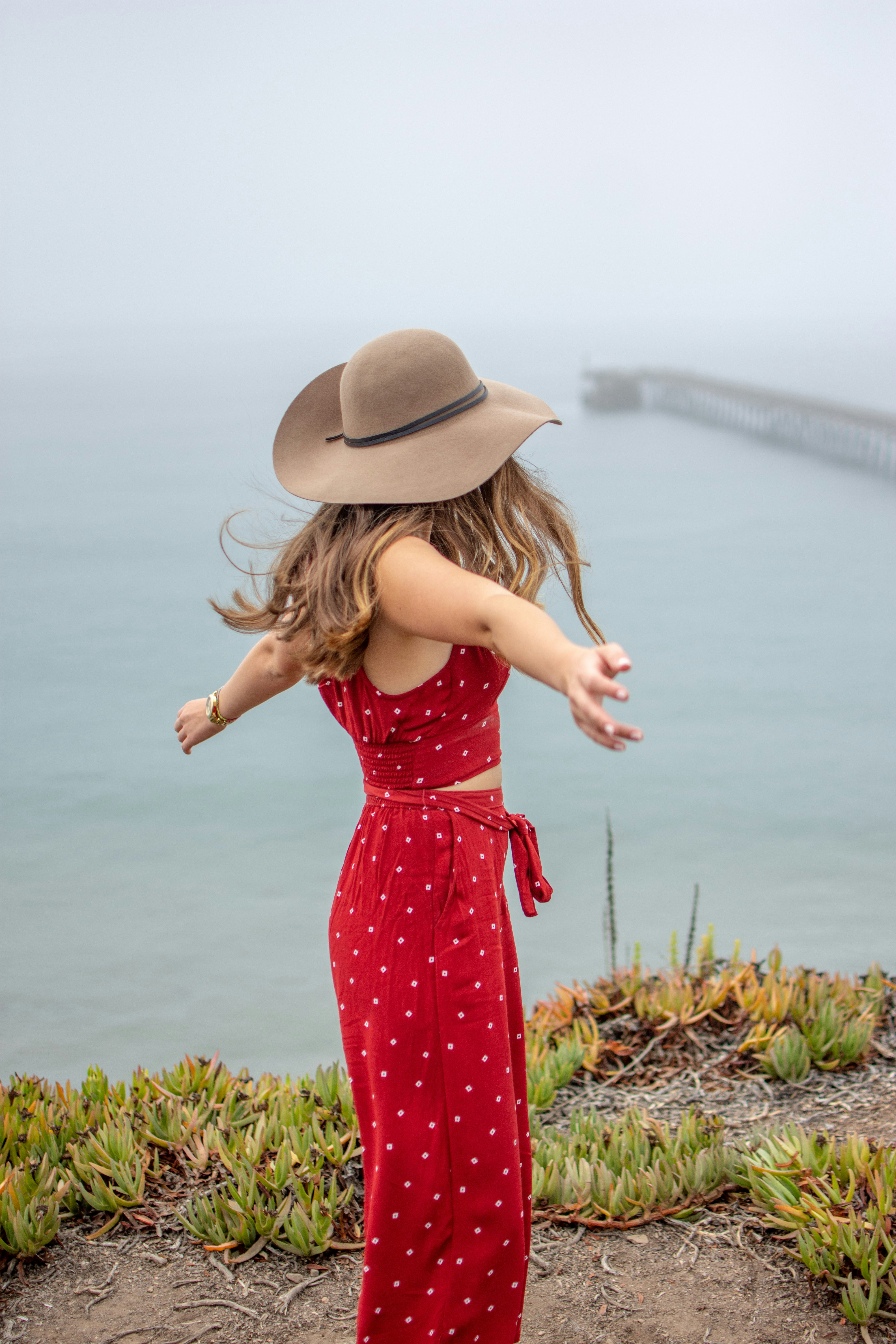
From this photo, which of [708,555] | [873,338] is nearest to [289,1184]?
[708,555]

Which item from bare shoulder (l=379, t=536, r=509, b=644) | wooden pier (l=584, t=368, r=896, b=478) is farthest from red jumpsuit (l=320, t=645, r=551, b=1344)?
wooden pier (l=584, t=368, r=896, b=478)

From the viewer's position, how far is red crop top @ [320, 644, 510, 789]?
A: 4.13 feet

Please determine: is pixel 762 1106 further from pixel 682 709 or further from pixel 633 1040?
pixel 682 709

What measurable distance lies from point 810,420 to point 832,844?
7.03m

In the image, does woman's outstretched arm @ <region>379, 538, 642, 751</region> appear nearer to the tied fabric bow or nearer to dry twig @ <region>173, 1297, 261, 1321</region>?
the tied fabric bow

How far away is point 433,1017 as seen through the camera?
1.27 metres

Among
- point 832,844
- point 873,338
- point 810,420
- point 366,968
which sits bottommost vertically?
point 832,844

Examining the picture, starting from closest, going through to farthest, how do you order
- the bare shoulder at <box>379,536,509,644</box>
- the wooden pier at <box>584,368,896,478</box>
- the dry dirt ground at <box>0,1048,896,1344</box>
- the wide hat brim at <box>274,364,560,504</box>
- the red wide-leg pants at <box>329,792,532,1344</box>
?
the bare shoulder at <box>379,536,509,644</box> → the wide hat brim at <box>274,364,560,504</box> → the red wide-leg pants at <box>329,792,532,1344</box> → the dry dirt ground at <box>0,1048,896,1344</box> → the wooden pier at <box>584,368,896,478</box>

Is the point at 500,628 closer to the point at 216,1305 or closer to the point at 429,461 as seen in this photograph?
the point at 429,461

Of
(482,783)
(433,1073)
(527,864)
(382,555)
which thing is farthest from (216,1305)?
(382,555)

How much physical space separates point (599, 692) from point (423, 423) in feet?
1.74

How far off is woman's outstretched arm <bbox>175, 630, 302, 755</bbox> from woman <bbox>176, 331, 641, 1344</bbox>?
0.03 ft

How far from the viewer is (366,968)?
131 centimetres

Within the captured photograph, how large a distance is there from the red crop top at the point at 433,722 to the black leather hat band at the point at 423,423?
0.26 m
